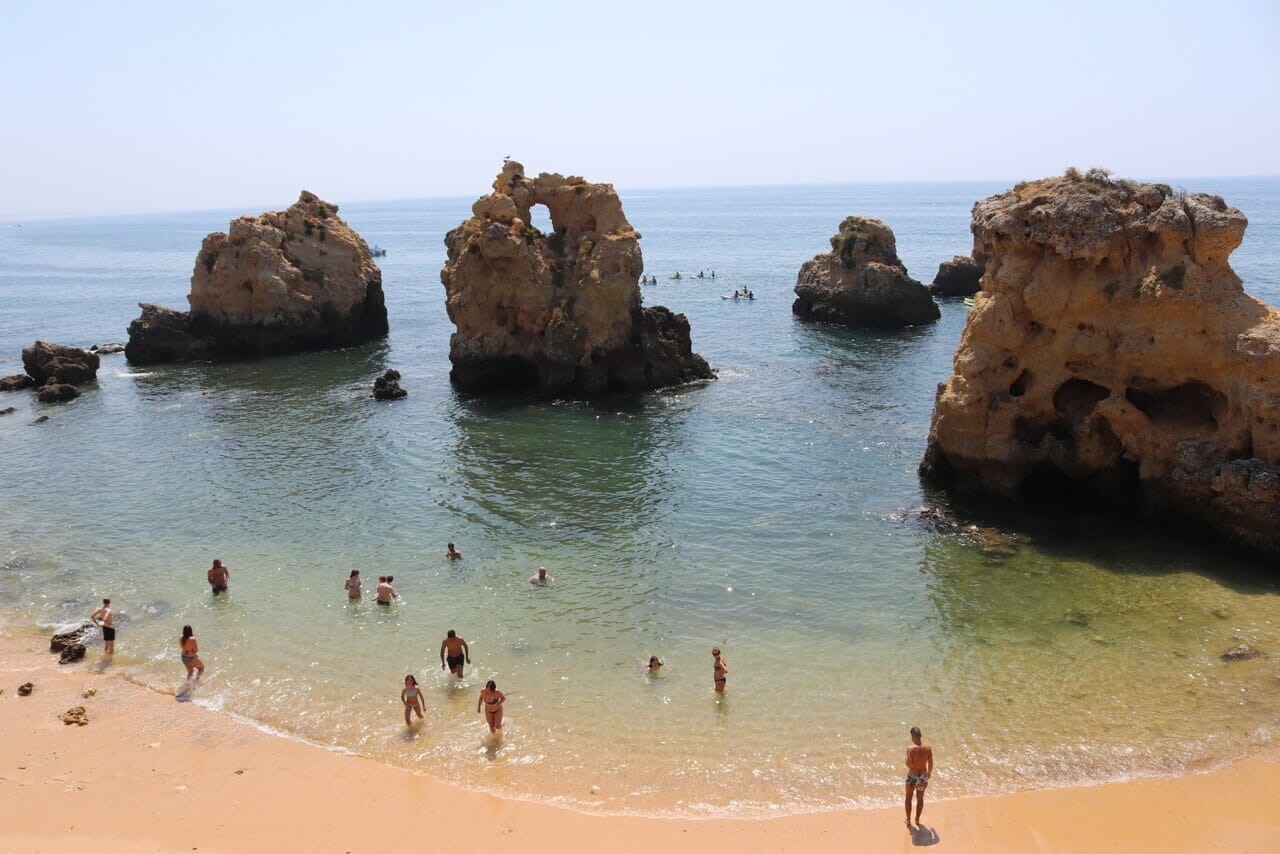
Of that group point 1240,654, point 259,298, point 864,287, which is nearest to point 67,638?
point 1240,654

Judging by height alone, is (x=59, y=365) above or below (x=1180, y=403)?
below

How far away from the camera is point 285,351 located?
56.6 metres

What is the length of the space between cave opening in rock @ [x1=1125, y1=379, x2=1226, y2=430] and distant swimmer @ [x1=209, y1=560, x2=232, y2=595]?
85.4ft

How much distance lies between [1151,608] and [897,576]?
6.04 metres

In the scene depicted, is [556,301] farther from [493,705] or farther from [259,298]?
[493,705]

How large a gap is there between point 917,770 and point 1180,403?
696 inches

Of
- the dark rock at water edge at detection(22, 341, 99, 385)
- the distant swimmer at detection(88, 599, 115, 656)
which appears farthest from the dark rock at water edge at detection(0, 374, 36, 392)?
the distant swimmer at detection(88, 599, 115, 656)

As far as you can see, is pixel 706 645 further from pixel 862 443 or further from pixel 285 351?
pixel 285 351

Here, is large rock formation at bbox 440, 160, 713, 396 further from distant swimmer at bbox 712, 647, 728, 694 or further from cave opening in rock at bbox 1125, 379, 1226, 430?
distant swimmer at bbox 712, 647, 728, 694

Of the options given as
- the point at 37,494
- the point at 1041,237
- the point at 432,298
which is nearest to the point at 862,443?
the point at 1041,237

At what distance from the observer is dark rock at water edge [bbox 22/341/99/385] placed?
4981 centimetres

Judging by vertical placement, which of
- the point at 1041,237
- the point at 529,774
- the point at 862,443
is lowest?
the point at 529,774

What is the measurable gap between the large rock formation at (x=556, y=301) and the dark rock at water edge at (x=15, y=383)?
80.5ft

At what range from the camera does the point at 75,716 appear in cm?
1941
